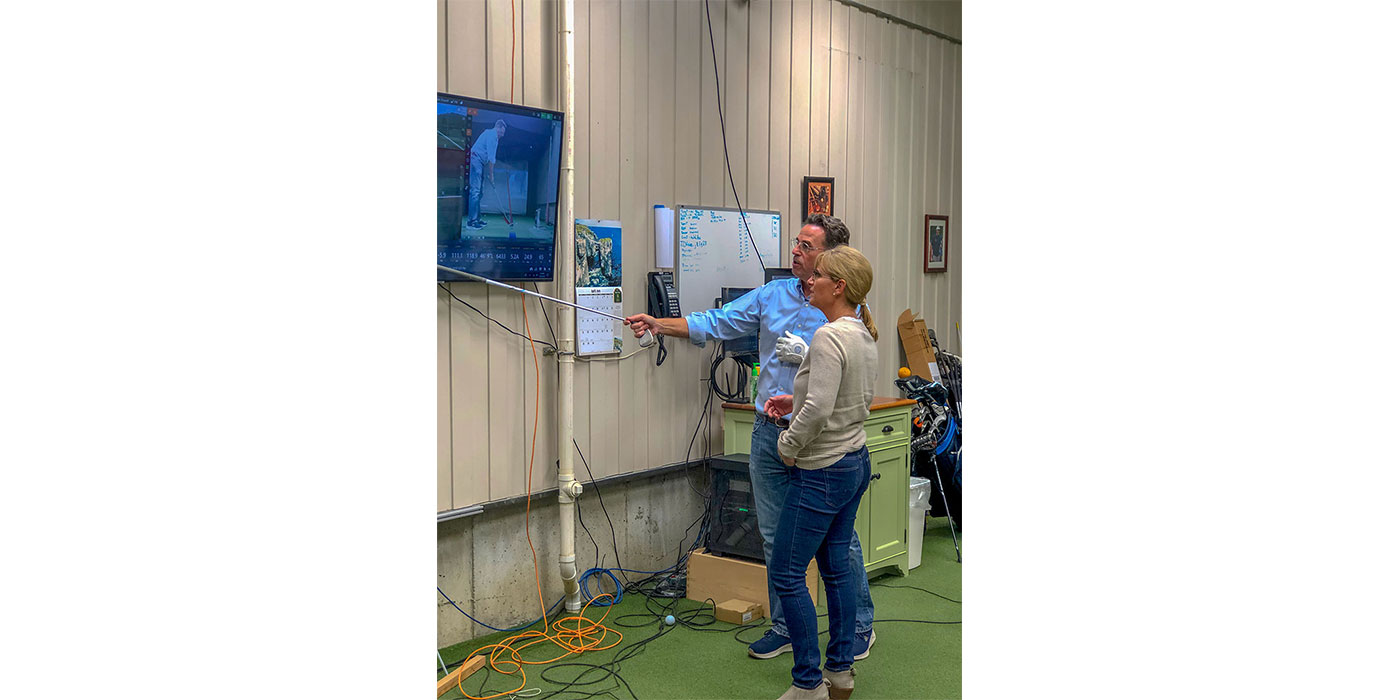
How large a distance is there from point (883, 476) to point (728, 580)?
1.06 meters

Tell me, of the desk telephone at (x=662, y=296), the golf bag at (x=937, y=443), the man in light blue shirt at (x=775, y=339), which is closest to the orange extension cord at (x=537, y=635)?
the man in light blue shirt at (x=775, y=339)

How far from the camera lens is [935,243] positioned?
7.43 m

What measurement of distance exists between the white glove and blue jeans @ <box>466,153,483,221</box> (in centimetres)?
130

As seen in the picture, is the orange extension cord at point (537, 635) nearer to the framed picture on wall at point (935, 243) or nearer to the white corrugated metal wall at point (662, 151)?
the white corrugated metal wall at point (662, 151)

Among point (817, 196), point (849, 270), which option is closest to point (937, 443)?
point (817, 196)

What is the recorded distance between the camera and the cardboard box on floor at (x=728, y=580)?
441 centimetres

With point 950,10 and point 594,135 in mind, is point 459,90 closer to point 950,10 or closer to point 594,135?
point 594,135

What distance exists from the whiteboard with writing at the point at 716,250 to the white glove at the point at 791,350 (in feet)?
4.51

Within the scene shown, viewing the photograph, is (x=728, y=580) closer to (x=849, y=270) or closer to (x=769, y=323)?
(x=769, y=323)

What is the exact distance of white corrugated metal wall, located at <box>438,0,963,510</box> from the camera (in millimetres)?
4020

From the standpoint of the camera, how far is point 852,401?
10.5 feet

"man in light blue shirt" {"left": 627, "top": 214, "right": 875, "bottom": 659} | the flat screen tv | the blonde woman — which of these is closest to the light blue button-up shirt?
"man in light blue shirt" {"left": 627, "top": 214, "right": 875, "bottom": 659}

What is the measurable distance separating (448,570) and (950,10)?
18.1 feet

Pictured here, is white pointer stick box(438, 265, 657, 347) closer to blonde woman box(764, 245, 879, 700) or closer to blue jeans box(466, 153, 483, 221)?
blue jeans box(466, 153, 483, 221)
